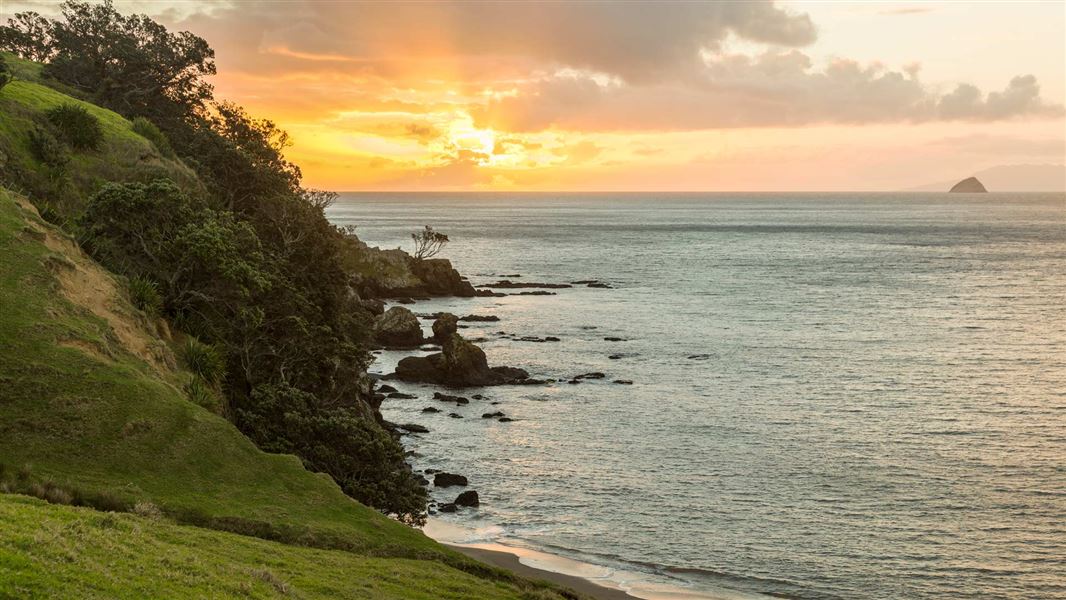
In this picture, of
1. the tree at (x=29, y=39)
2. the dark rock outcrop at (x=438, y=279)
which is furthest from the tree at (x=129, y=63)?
the dark rock outcrop at (x=438, y=279)

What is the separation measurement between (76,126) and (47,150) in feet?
10.9

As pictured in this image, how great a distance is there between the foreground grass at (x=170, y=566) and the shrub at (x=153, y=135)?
3466 centimetres

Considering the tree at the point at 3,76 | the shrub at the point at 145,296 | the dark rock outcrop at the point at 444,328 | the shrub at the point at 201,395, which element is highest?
the tree at the point at 3,76

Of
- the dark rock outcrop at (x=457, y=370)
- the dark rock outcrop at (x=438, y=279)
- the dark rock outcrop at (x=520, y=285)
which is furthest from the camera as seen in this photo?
the dark rock outcrop at (x=520, y=285)

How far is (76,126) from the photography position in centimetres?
4775

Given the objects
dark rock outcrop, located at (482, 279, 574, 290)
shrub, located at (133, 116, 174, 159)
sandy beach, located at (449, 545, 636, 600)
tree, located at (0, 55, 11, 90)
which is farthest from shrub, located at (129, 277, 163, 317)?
dark rock outcrop, located at (482, 279, 574, 290)

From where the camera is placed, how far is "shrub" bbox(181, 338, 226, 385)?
1462 inches

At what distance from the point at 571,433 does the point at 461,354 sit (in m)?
17.8

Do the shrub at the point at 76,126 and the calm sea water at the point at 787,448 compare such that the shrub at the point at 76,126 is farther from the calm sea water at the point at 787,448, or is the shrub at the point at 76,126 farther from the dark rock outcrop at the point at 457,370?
the dark rock outcrop at the point at 457,370

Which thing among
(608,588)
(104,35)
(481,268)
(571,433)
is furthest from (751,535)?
(481,268)

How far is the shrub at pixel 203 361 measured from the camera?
37.1 meters

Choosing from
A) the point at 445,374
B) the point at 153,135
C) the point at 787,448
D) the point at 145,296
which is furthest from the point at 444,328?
the point at 145,296

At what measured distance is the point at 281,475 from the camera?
1224 inches

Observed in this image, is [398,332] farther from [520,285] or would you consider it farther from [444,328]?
[520,285]
